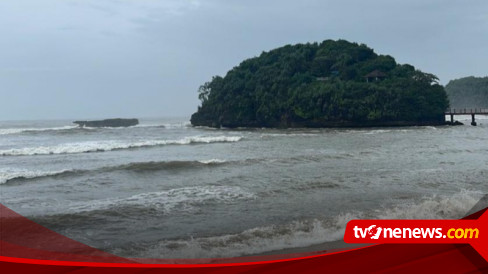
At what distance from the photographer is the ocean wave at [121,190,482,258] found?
10.5 feet

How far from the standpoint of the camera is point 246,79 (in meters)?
48.8

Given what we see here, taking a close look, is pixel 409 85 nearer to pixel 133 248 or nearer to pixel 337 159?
pixel 337 159

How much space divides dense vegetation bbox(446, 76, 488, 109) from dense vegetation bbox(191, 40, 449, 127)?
14.6 meters

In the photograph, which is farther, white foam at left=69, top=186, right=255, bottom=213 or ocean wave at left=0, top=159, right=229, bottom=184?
ocean wave at left=0, top=159, right=229, bottom=184

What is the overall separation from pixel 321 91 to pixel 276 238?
39312 mm

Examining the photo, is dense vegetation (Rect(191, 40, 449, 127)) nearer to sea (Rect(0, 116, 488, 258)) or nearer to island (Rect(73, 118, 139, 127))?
island (Rect(73, 118, 139, 127))

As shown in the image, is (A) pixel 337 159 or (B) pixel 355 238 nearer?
(B) pixel 355 238

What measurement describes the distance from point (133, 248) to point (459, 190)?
4.92 meters

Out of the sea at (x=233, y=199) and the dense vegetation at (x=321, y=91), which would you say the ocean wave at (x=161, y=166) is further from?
the dense vegetation at (x=321, y=91)

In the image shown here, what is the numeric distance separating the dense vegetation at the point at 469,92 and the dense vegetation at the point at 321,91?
576 inches

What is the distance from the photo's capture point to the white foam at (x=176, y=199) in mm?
5301

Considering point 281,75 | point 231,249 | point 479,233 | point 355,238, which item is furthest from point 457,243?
point 281,75

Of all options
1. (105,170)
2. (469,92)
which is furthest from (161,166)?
(469,92)

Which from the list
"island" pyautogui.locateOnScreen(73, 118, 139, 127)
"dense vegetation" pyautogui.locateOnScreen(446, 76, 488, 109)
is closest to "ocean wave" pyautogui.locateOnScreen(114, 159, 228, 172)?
"island" pyautogui.locateOnScreen(73, 118, 139, 127)
